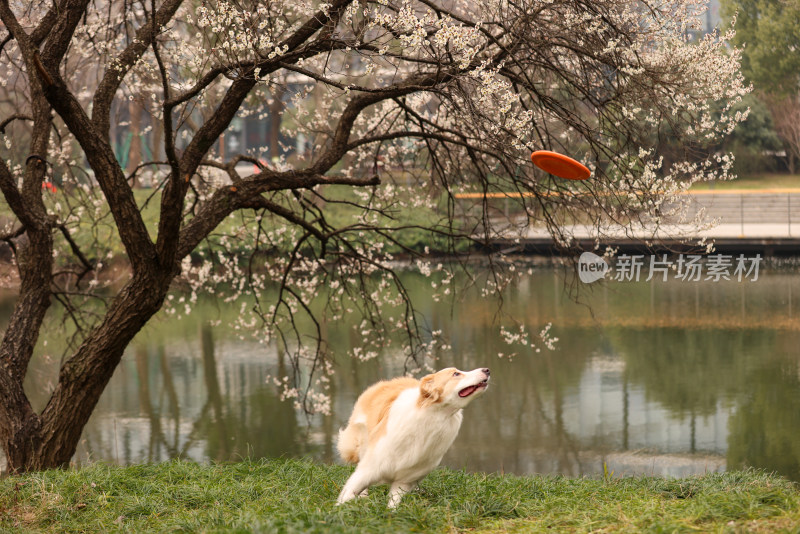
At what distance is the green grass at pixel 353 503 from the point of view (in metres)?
3.91

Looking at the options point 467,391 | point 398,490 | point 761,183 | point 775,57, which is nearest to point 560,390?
point 398,490

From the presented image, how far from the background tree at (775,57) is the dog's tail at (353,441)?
2024cm

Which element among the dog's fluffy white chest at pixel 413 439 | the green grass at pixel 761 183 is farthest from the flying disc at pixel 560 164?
the green grass at pixel 761 183

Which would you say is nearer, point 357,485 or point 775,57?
point 357,485

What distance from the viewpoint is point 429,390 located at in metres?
4.52

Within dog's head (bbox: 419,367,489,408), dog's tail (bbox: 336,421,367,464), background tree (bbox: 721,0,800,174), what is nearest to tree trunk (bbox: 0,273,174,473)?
Result: dog's tail (bbox: 336,421,367,464)

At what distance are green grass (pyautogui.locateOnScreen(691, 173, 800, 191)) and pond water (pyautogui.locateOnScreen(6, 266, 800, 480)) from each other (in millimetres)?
11180

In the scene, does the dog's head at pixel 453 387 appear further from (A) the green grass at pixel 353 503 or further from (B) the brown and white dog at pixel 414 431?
(A) the green grass at pixel 353 503

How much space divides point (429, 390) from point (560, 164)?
205 centimetres

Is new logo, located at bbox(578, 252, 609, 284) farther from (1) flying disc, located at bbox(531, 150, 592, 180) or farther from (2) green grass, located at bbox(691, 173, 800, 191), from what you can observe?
(2) green grass, located at bbox(691, 173, 800, 191)

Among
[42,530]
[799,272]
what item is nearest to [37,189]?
[42,530]

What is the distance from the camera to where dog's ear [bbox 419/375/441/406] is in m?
4.50

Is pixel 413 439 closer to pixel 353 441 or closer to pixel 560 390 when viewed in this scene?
pixel 353 441

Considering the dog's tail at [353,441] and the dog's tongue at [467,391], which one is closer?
the dog's tongue at [467,391]
